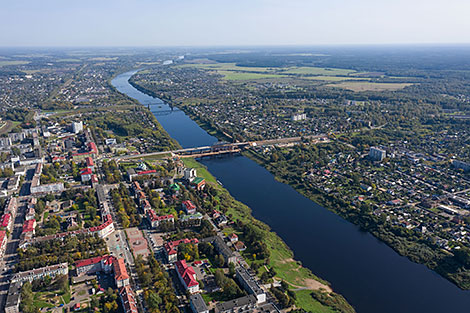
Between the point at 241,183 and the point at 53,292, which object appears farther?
the point at 241,183

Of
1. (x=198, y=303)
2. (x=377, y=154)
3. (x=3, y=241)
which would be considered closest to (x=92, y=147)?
(x=3, y=241)

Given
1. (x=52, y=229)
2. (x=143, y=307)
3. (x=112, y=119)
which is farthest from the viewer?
(x=112, y=119)

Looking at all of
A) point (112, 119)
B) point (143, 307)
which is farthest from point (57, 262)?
point (112, 119)

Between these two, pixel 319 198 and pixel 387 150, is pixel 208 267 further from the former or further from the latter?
pixel 387 150

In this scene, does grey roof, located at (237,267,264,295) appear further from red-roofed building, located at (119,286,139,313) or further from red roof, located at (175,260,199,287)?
red-roofed building, located at (119,286,139,313)

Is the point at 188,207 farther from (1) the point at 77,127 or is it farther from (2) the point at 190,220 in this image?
(1) the point at 77,127
